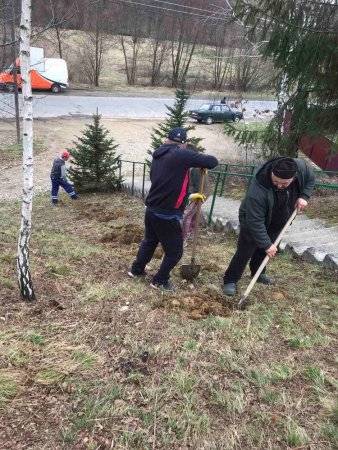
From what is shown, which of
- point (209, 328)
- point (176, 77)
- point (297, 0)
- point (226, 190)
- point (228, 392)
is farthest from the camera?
point (176, 77)

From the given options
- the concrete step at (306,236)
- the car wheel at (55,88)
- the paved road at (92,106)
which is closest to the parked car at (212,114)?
the paved road at (92,106)

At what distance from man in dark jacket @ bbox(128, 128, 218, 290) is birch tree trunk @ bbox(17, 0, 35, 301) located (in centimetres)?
122

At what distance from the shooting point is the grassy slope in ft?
9.24

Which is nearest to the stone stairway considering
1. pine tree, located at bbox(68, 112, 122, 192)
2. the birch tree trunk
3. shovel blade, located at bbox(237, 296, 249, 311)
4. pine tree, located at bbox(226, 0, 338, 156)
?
shovel blade, located at bbox(237, 296, 249, 311)

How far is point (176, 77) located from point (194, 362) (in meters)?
36.4

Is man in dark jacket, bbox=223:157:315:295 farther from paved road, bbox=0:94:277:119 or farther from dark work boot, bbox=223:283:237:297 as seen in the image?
paved road, bbox=0:94:277:119

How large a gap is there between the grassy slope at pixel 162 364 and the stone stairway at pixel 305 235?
15.3 inches

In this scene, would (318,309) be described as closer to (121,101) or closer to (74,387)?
(74,387)

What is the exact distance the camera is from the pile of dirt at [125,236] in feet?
22.3

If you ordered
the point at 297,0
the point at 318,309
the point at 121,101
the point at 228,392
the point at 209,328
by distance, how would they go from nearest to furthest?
the point at 228,392, the point at 209,328, the point at 318,309, the point at 297,0, the point at 121,101

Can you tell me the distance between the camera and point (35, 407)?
9.65ft

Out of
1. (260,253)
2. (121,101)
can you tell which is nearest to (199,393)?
(260,253)

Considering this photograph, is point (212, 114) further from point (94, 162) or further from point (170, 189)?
point (170, 189)

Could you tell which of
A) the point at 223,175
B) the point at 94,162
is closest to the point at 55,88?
the point at 94,162
